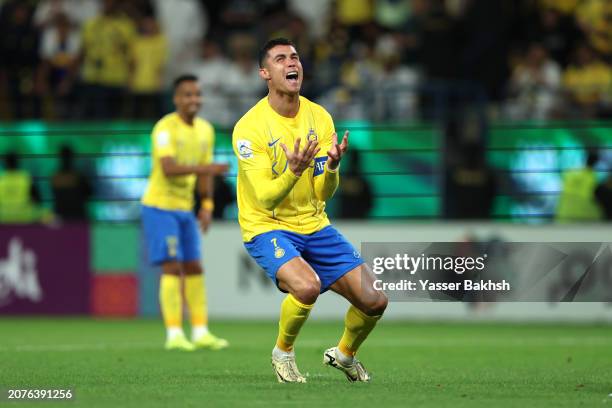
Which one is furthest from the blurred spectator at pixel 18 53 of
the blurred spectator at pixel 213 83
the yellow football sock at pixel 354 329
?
the yellow football sock at pixel 354 329

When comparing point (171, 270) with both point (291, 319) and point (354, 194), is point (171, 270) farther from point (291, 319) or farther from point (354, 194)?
point (354, 194)

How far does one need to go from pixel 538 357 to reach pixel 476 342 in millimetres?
1970

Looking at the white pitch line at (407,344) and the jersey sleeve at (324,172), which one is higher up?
the jersey sleeve at (324,172)

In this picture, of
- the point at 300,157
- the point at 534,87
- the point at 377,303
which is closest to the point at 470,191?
the point at 534,87

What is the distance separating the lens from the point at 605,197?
17875 millimetres

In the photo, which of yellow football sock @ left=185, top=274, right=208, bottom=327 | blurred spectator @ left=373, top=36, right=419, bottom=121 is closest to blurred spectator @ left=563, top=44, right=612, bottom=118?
blurred spectator @ left=373, top=36, right=419, bottom=121

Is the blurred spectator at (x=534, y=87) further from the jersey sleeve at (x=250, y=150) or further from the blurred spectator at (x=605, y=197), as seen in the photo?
the jersey sleeve at (x=250, y=150)

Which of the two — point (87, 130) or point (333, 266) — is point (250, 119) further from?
point (87, 130)

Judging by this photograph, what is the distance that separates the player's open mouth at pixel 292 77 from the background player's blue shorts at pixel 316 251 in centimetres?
104

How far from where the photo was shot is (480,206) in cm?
1839

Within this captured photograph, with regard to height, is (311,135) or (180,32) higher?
(180,32)

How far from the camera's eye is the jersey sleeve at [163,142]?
1295 cm

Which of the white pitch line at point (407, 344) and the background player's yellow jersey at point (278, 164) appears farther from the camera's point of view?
the white pitch line at point (407, 344)

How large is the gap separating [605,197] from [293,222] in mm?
9427
